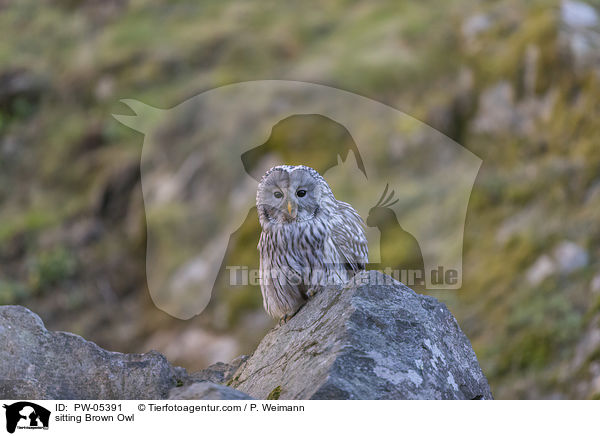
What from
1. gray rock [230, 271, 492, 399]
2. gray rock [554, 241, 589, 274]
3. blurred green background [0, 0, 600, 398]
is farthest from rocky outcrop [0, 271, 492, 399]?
gray rock [554, 241, 589, 274]

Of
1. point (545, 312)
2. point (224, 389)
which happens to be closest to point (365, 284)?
point (224, 389)

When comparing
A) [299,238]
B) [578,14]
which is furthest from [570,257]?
[299,238]

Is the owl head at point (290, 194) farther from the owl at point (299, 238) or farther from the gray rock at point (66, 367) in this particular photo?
the gray rock at point (66, 367)

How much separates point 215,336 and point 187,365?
0.56 m

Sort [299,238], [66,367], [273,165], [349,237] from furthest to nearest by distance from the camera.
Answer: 1. [273,165]
2. [349,237]
3. [299,238]
4. [66,367]

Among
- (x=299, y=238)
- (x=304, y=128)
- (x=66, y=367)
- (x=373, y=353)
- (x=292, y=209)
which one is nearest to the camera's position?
(x=373, y=353)

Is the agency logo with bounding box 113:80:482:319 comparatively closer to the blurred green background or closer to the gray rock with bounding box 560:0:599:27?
the blurred green background

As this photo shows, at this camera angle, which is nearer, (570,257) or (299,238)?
(299,238)

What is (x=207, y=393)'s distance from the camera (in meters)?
3.44

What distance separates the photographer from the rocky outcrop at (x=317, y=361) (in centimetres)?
358

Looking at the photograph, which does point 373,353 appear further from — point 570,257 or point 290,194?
point 570,257

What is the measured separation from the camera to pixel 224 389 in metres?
3.46

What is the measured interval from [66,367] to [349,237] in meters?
2.09

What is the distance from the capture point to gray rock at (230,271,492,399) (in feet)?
11.7
